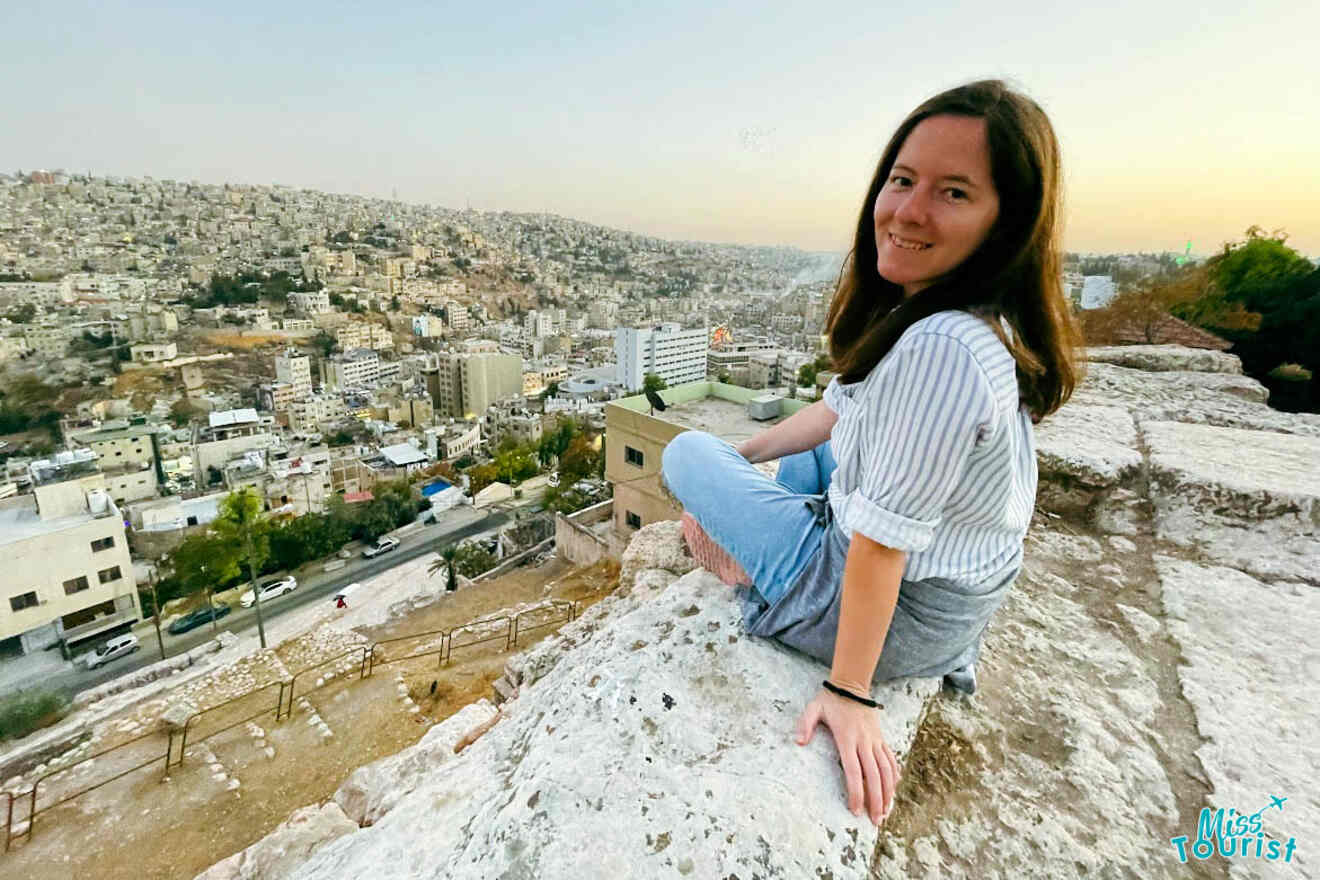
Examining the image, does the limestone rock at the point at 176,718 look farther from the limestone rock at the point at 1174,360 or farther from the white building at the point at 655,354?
the white building at the point at 655,354

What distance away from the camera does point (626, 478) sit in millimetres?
10148

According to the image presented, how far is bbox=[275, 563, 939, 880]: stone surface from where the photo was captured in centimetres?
85

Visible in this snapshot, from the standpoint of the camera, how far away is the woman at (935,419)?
87 cm

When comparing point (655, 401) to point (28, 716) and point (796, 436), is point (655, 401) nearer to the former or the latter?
point (796, 436)

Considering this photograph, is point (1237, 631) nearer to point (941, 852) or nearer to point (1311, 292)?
point (941, 852)

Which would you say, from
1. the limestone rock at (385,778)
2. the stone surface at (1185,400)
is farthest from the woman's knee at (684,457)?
the stone surface at (1185,400)

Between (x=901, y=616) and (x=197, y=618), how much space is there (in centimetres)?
2187

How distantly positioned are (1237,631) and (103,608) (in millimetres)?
21947

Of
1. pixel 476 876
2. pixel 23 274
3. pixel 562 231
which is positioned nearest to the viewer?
pixel 476 876

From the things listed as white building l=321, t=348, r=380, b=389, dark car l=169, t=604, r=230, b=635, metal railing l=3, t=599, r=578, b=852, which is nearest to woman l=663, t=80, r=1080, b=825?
metal railing l=3, t=599, r=578, b=852

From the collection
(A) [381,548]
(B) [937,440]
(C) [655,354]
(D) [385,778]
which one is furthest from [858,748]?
(C) [655,354]

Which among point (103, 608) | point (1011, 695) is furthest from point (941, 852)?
point (103, 608)

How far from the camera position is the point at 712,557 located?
1.49 metres

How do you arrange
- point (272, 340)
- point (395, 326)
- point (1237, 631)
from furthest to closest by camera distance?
point (395, 326), point (272, 340), point (1237, 631)
